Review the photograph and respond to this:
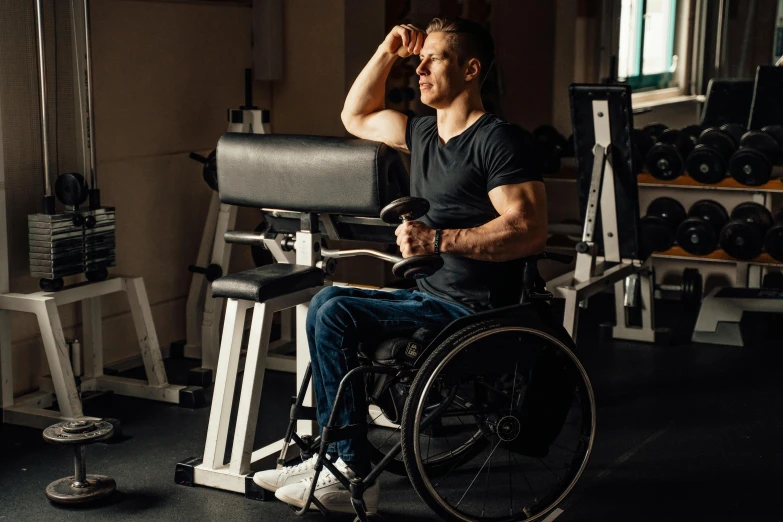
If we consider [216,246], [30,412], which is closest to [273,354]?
[216,246]

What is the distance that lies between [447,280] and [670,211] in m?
2.52

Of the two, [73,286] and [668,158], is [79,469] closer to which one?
[73,286]

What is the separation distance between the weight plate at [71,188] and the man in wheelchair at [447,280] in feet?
3.97

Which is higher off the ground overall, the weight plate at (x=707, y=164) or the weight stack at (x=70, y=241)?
the weight plate at (x=707, y=164)

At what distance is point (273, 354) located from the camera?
13.6 ft

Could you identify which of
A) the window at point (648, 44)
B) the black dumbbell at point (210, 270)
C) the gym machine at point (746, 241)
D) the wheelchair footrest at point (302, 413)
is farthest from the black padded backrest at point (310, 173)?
the window at point (648, 44)

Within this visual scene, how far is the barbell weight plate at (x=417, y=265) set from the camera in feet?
7.79

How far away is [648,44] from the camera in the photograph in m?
6.09

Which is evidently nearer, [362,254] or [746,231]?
[362,254]

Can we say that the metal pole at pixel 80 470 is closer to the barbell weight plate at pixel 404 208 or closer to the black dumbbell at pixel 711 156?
the barbell weight plate at pixel 404 208

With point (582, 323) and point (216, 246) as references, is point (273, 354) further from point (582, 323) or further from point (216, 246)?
point (582, 323)

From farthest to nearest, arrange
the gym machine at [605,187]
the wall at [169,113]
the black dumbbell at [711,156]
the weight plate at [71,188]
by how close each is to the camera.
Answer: the black dumbbell at [711,156]
the gym machine at [605,187]
the wall at [169,113]
the weight plate at [71,188]

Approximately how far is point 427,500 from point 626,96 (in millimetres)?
2125

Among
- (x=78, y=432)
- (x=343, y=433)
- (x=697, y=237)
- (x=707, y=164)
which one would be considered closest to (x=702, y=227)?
(x=697, y=237)
